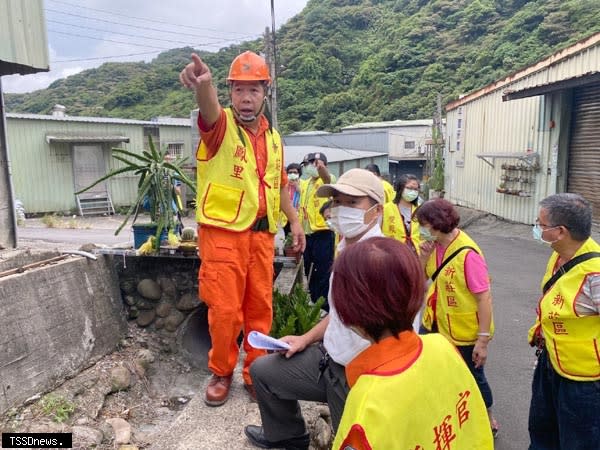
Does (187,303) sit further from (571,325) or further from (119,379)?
(571,325)

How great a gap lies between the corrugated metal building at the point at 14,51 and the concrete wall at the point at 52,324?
681 millimetres

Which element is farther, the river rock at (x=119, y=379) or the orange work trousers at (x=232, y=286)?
the river rock at (x=119, y=379)

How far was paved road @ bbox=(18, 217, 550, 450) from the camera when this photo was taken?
361 centimetres

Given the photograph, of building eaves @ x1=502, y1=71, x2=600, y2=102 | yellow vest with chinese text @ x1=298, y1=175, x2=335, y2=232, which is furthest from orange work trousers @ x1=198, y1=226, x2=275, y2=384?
building eaves @ x1=502, y1=71, x2=600, y2=102

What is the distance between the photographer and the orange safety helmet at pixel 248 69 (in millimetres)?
2709

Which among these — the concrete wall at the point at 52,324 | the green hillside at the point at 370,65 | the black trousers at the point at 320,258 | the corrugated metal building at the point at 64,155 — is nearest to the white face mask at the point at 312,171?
the black trousers at the point at 320,258

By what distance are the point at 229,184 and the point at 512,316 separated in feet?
15.2

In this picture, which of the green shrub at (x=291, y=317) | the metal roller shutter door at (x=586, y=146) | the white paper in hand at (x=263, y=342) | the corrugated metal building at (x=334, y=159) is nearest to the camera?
the white paper in hand at (x=263, y=342)

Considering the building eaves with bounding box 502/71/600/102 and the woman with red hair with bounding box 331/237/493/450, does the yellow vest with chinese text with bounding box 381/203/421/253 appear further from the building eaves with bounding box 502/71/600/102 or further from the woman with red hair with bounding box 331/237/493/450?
the building eaves with bounding box 502/71/600/102

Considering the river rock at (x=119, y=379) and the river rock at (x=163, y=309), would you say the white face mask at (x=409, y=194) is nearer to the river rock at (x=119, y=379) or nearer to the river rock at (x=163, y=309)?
the river rock at (x=163, y=309)

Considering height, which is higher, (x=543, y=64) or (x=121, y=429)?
(x=543, y=64)

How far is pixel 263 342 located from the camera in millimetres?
2078

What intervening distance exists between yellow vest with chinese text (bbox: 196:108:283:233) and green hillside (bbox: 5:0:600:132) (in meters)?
29.3

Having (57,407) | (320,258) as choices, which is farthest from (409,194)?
(57,407)
